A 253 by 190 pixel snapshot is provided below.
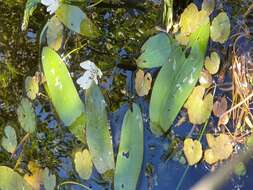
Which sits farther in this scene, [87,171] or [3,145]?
[3,145]

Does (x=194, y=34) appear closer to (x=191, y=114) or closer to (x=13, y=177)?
(x=191, y=114)

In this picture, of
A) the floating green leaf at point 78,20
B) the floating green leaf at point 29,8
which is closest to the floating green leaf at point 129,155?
the floating green leaf at point 78,20

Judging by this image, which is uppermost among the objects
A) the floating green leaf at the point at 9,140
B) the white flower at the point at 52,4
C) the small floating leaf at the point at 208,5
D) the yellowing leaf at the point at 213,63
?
the small floating leaf at the point at 208,5

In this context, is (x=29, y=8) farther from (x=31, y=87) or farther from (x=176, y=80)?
(x=176, y=80)

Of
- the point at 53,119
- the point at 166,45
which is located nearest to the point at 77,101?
the point at 53,119

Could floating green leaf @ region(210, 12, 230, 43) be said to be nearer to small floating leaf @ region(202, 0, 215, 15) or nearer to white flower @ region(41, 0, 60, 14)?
small floating leaf @ region(202, 0, 215, 15)

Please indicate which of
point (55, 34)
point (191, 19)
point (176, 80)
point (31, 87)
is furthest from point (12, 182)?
point (191, 19)

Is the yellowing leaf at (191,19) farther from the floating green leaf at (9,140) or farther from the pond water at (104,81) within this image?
the floating green leaf at (9,140)
